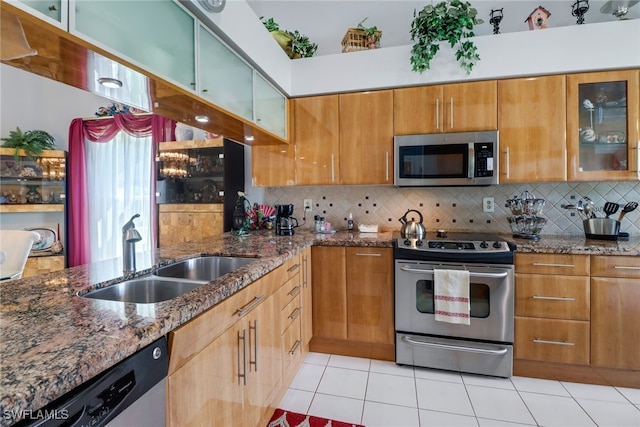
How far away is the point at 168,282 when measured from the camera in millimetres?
1321

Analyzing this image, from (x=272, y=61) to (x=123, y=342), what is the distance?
2091 mm

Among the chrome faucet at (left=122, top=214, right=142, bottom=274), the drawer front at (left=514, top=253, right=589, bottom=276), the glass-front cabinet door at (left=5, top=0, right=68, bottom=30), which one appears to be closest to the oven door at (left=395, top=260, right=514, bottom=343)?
the drawer front at (left=514, top=253, right=589, bottom=276)

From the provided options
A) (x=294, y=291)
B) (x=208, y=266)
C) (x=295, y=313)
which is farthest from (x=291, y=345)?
(x=208, y=266)

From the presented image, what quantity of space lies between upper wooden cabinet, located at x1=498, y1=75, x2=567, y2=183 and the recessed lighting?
8.13ft

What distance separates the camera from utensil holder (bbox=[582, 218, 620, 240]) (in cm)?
207

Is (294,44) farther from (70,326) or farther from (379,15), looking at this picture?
(70,326)

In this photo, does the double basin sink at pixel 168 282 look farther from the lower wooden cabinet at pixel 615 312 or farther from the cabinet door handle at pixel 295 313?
the lower wooden cabinet at pixel 615 312

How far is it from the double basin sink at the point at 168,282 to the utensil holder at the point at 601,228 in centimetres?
243

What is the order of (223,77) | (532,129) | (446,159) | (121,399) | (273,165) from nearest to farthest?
(121,399) → (223,77) → (532,129) → (446,159) → (273,165)

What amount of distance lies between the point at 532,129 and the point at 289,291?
7.12ft

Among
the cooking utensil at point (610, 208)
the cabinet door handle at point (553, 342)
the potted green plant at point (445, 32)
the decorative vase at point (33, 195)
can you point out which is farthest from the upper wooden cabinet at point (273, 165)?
the decorative vase at point (33, 195)

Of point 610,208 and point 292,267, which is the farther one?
point 610,208

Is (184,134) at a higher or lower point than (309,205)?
higher

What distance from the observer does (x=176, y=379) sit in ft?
2.77
